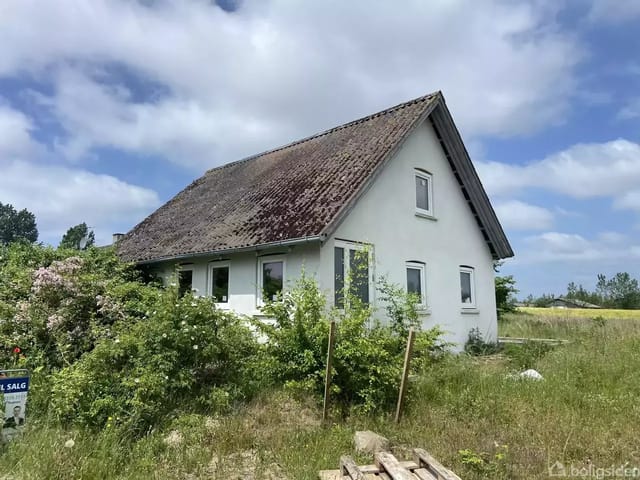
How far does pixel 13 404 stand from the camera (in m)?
5.13

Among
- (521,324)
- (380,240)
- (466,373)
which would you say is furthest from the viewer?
(521,324)

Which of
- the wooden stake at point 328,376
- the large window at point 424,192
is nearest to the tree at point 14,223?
the large window at point 424,192

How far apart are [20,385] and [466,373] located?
692 cm

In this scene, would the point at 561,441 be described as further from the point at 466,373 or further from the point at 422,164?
the point at 422,164

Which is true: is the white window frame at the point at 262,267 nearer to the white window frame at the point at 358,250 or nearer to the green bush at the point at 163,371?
the white window frame at the point at 358,250

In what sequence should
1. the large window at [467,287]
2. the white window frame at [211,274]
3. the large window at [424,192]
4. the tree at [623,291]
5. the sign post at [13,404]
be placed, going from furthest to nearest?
the tree at [623,291], the large window at [467,287], the large window at [424,192], the white window frame at [211,274], the sign post at [13,404]

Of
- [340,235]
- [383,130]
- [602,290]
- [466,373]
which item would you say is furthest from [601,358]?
[602,290]

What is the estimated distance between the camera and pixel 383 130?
12242mm

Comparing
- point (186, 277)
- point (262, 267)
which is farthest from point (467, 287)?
point (186, 277)

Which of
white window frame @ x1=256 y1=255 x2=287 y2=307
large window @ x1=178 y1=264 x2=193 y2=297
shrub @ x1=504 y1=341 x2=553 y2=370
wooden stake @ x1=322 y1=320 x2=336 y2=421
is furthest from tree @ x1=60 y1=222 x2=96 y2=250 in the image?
shrub @ x1=504 y1=341 x2=553 y2=370

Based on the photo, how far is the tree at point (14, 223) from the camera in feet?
203

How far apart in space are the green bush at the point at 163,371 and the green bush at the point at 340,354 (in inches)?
22.3

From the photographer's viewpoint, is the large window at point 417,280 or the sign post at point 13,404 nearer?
the sign post at point 13,404

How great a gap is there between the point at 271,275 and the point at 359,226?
2391mm
